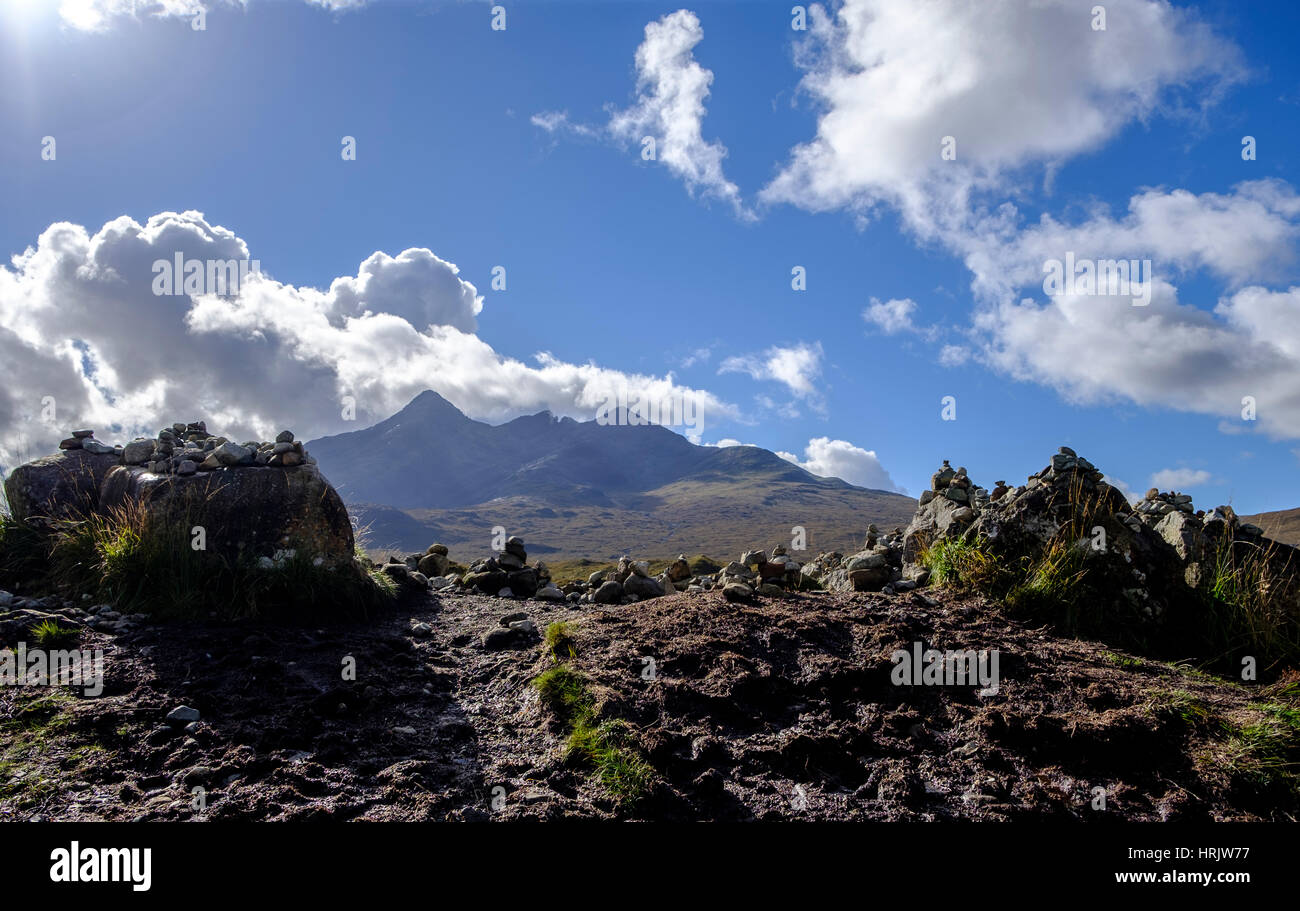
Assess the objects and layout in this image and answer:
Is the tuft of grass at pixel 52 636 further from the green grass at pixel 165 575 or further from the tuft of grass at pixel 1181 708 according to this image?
the tuft of grass at pixel 1181 708

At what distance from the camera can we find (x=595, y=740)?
5.51 m

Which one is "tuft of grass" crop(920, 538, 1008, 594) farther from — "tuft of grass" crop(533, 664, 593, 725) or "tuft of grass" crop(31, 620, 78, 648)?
"tuft of grass" crop(31, 620, 78, 648)

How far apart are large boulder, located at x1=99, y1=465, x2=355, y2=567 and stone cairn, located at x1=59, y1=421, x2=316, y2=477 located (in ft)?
0.62

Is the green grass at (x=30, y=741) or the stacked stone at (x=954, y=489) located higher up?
the stacked stone at (x=954, y=489)

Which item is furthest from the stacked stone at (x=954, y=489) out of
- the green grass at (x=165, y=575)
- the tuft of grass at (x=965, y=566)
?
the green grass at (x=165, y=575)

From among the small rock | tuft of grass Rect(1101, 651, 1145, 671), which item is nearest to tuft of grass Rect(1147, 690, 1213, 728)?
tuft of grass Rect(1101, 651, 1145, 671)

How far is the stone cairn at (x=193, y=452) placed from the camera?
1095 centimetres

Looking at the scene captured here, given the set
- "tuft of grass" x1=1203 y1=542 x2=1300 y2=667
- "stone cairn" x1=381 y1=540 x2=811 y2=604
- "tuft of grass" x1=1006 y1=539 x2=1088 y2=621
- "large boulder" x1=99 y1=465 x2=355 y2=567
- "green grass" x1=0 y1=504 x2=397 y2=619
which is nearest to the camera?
"tuft of grass" x1=1203 y1=542 x2=1300 y2=667

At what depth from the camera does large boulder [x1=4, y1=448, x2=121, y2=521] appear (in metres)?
11.3

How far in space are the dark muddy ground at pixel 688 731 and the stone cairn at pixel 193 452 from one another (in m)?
3.44

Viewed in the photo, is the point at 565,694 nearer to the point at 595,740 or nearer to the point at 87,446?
the point at 595,740
